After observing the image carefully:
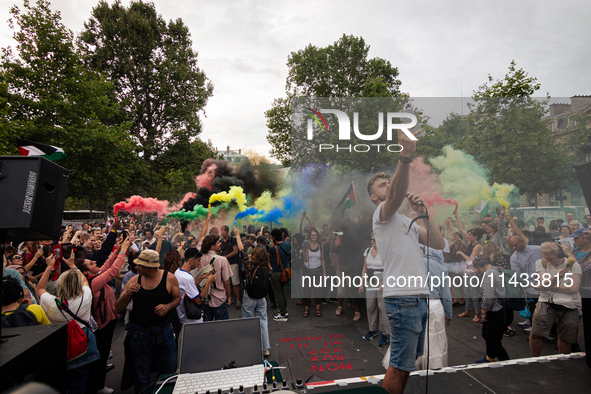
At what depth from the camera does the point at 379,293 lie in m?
5.31

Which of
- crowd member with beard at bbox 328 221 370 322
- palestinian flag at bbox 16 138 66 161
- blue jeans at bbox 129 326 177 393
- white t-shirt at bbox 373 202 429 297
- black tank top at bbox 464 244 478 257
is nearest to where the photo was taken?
palestinian flag at bbox 16 138 66 161

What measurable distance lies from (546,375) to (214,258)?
173 inches

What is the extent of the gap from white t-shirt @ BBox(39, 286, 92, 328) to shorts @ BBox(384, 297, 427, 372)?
10.9ft

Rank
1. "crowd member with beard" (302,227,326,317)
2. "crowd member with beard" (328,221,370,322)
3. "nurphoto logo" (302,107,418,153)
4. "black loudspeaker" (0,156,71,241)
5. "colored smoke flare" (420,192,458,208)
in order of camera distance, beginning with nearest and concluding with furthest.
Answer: "black loudspeaker" (0,156,71,241) < "colored smoke flare" (420,192,458,208) < "nurphoto logo" (302,107,418,153) < "crowd member with beard" (328,221,370,322) < "crowd member with beard" (302,227,326,317)

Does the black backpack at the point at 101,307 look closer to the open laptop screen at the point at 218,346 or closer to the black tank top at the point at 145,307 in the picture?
the black tank top at the point at 145,307

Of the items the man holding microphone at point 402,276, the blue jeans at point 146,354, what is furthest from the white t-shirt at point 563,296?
the blue jeans at point 146,354

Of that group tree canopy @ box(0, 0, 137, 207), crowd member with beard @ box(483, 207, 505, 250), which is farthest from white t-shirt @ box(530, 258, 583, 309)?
tree canopy @ box(0, 0, 137, 207)

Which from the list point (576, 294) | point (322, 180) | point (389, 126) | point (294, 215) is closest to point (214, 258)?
point (294, 215)

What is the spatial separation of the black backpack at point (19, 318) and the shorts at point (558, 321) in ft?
19.3

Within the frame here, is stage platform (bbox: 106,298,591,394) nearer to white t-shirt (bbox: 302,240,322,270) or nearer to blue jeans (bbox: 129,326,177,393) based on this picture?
blue jeans (bbox: 129,326,177,393)

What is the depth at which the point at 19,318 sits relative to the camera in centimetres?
272

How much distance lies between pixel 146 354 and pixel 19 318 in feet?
3.98

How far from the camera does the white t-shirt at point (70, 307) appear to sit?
10.5 ft

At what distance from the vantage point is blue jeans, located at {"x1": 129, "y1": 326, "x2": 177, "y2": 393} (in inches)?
126
